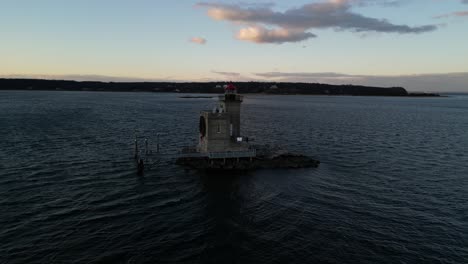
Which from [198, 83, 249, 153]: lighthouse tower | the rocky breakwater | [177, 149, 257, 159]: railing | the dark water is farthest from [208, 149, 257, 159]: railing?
the dark water

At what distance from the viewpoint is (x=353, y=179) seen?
33031 millimetres

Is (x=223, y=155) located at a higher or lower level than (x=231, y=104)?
lower

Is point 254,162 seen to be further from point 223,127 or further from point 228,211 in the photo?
point 228,211

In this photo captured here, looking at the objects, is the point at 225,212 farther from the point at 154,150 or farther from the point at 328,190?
the point at 154,150

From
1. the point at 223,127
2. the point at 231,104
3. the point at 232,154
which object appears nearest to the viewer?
the point at 232,154

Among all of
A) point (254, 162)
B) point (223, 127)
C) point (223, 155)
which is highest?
point (223, 127)

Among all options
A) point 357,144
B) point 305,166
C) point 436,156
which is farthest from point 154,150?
point 436,156

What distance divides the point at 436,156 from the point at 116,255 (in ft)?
142

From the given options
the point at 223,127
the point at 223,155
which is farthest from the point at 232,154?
the point at 223,127

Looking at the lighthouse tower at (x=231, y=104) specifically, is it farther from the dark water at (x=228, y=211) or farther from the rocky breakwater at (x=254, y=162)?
the dark water at (x=228, y=211)

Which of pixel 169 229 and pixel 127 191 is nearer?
pixel 169 229

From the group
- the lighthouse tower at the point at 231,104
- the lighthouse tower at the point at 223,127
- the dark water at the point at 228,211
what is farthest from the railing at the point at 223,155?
the lighthouse tower at the point at 231,104

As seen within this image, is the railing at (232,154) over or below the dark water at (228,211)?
over

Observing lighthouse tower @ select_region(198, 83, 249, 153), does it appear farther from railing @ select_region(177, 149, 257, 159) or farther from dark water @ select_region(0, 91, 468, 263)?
dark water @ select_region(0, 91, 468, 263)
